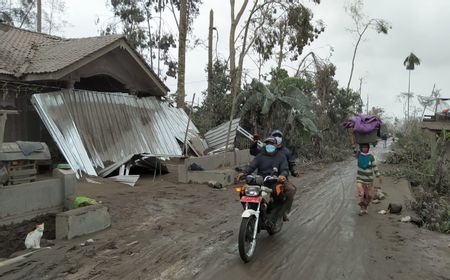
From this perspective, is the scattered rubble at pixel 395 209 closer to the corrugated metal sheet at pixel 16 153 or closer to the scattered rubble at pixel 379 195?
the scattered rubble at pixel 379 195

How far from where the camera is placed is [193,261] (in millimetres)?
6012

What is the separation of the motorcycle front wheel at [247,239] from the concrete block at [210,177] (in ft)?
23.0

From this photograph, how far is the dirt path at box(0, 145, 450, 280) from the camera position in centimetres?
562

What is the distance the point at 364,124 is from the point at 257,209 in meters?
4.14

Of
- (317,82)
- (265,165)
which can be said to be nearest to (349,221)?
(265,165)

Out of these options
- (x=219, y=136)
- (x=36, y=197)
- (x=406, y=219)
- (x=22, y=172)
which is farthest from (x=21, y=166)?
(x=219, y=136)

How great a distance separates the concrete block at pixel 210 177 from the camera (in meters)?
13.2

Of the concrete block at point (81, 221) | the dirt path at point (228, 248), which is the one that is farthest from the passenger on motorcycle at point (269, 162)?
the concrete block at point (81, 221)

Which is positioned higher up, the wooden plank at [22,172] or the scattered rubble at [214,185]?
the wooden plank at [22,172]

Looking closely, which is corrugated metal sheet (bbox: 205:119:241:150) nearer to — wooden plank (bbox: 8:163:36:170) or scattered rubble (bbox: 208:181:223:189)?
scattered rubble (bbox: 208:181:223:189)

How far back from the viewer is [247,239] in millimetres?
6055

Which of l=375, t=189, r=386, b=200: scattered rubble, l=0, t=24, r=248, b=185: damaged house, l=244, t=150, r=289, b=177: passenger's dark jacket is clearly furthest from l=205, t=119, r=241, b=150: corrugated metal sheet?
l=244, t=150, r=289, b=177: passenger's dark jacket

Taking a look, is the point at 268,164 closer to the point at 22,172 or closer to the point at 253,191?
the point at 253,191

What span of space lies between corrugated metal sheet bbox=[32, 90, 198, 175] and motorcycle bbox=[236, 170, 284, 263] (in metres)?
7.37
